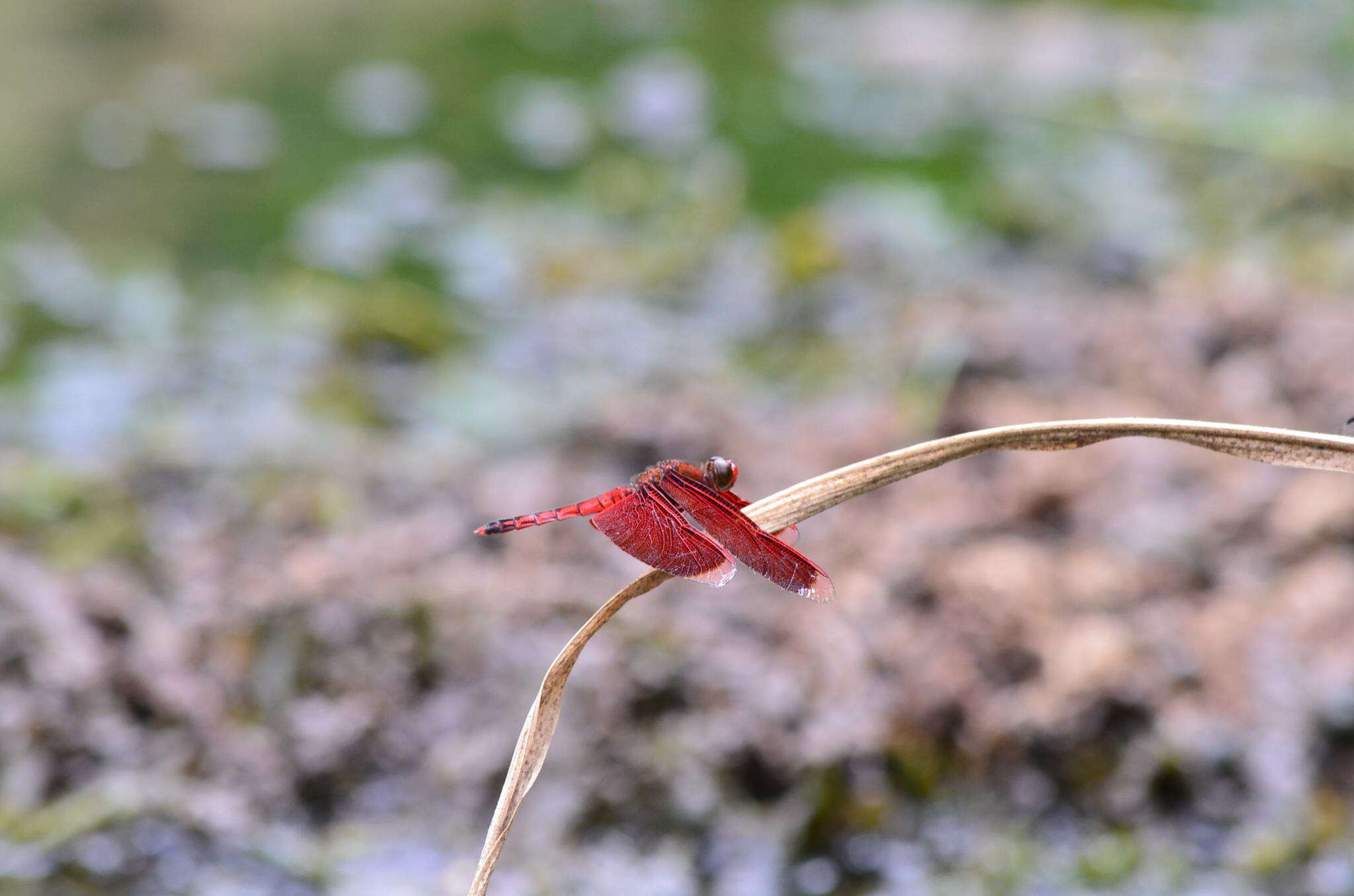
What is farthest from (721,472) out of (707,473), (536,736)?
(536,736)

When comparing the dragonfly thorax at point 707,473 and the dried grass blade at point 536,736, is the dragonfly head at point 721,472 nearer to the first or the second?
the dragonfly thorax at point 707,473

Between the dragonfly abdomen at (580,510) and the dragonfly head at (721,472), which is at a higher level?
the dragonfly abdomen at (580,510)

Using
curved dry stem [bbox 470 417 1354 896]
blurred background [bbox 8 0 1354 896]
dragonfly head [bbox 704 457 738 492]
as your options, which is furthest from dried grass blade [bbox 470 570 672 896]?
blurred background [bbox 8 0 1354 896]

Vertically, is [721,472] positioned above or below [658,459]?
below

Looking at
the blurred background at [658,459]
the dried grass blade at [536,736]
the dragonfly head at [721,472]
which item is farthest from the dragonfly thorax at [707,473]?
the blurred background at [658,459]

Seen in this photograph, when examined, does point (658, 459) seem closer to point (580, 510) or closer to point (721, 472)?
point (580, 510)

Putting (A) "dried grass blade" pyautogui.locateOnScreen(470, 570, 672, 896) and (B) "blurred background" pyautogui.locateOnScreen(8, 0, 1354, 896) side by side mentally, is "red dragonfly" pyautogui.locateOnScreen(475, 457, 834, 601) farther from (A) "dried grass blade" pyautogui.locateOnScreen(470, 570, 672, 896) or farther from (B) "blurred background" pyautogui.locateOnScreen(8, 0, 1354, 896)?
(B) "blurred background" pyautogui.locateOnScreen(8, 0, 1354, 896)

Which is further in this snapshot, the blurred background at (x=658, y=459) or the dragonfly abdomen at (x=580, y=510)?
the blurred background at (x=658, y=459)
